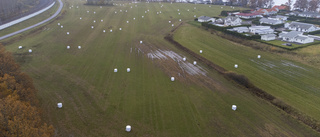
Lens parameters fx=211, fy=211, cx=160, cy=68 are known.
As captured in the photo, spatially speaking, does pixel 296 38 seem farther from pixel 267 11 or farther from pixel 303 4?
pixel 303 4

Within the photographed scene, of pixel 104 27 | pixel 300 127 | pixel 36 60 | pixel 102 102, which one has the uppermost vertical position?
pixel 104 27

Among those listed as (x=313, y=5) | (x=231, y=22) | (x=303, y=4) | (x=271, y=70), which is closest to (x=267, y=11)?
(x=303, y=4)

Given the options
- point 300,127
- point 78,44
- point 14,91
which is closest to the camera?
point 14,91

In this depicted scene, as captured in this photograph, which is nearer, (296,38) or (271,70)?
(271,70)

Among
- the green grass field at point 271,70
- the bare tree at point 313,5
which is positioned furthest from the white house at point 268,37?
the bare tree at point 313,5

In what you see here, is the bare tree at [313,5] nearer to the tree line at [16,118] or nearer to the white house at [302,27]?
the white house at [302,27]

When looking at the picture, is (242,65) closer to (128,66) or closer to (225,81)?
(225,81)

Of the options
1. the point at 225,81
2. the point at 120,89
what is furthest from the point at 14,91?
the point at 225,81

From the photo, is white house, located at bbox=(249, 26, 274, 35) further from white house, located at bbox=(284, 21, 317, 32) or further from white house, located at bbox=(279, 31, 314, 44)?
white house, located at bbox=(284, 21, 317, 32)

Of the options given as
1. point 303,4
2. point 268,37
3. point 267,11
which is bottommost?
point 268,37
